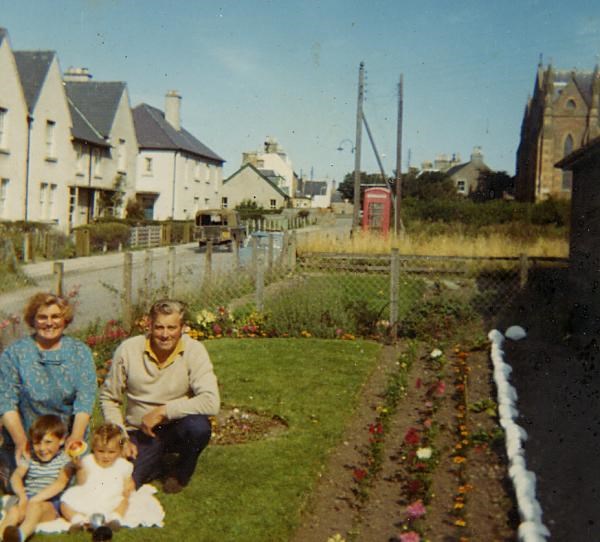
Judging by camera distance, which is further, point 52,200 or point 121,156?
point 121,156

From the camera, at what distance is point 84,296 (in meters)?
15.8

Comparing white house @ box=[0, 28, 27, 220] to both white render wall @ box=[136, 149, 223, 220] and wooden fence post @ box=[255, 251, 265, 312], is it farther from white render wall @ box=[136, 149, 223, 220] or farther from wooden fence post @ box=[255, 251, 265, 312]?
wooden fence post @ box=[255, 251, 265, 312]

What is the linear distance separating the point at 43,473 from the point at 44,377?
0.63 m

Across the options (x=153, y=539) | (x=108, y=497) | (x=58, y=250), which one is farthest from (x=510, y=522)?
(x=58, y=250)

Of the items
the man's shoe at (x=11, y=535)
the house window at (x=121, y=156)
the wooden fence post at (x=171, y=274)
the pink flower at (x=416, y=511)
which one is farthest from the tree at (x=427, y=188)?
the man's shoe at (x=11, y=535)

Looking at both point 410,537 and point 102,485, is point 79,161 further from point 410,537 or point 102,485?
point 410,537

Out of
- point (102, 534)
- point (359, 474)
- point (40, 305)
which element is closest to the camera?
point (102, 534)

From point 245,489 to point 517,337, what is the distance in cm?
597

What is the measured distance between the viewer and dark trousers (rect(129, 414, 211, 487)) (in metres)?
5.04

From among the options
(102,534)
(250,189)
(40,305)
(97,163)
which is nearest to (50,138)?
(97,163)

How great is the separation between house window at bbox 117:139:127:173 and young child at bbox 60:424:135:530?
37305 millimetres

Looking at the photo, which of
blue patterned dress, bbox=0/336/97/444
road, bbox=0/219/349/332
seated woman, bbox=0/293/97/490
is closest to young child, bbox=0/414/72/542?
seated woman, bbox=0/293/97/490

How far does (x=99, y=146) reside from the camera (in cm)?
3722

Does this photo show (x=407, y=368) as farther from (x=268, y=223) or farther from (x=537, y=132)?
(x=537, y=132)
